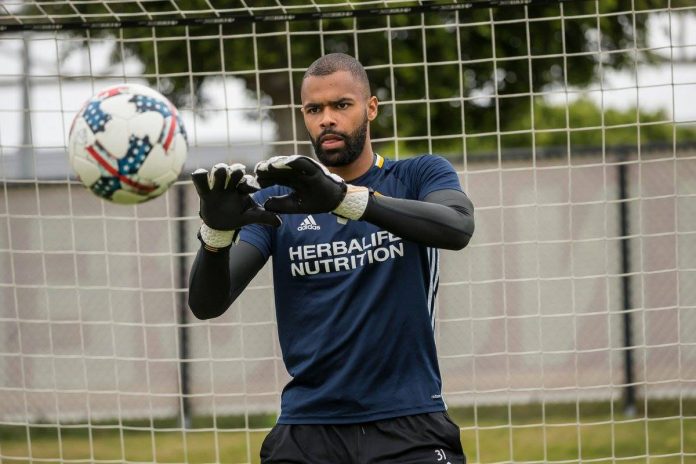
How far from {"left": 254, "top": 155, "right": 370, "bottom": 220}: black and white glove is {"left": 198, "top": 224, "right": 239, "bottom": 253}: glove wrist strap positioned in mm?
168

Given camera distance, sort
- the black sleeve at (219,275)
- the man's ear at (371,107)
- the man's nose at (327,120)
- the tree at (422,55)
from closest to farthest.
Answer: the black sleeve at (219,275) < the man's nose at (327,120) < the man's ear at (371,107) < the tree at (422,55)

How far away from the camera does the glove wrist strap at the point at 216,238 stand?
128 inches

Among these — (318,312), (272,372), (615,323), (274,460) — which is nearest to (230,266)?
(318,312)

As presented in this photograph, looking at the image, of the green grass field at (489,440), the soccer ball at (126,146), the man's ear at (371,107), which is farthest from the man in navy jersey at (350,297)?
the green grass field at (489,440)

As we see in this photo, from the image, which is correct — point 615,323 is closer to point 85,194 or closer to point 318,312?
point 85,194

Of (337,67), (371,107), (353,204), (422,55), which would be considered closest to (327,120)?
(337,67)

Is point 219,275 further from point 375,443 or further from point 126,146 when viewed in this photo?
point 375,443

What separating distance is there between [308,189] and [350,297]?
1.81 ft

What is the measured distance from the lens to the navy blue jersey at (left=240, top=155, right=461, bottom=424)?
345 cm

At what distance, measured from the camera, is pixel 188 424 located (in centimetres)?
782

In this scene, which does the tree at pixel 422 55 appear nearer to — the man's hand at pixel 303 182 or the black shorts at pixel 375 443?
the black shorts at pixel 375 443

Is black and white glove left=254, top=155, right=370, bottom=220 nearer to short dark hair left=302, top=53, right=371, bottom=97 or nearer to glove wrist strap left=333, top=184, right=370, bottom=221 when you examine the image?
glove wrist strap left=333, top=184, right=370, bottom=221

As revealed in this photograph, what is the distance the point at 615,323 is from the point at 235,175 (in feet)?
18.6

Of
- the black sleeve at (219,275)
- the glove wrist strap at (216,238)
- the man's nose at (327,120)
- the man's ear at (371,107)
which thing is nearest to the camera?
the glove wrist strap at (216,238)
